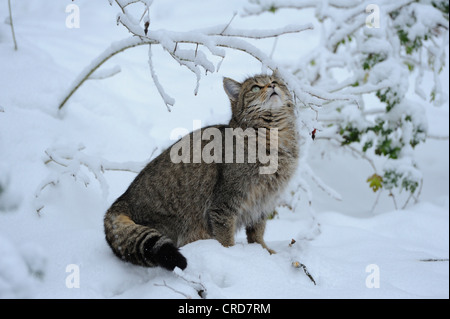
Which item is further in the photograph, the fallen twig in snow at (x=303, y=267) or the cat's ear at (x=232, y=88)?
the cat's ear at (x=232, y=88)

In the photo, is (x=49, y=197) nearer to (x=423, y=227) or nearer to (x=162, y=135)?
(x=162, y=135)

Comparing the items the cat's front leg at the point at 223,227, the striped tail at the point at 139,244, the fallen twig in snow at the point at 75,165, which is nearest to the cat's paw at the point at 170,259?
the striped tail at the point at 139,244

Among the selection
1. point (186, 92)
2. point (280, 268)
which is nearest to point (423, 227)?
point (280, 268)

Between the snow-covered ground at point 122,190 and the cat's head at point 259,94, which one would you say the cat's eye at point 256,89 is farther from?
the snow-covered ground at point 122,190

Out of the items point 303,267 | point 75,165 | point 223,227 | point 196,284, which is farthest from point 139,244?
point 75,165

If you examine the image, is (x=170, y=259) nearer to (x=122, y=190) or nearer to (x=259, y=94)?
(x=259, y=94)

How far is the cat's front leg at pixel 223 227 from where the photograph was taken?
2516 millimetres

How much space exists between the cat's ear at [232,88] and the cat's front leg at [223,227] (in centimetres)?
88

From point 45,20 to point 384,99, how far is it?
16.7 feet

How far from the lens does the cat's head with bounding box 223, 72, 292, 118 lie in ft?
9.26

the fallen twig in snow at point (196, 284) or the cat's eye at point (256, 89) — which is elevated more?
the cat's eye at point (256, 89)

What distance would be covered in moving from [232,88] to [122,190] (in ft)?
4.35

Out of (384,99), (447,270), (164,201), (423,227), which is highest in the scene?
(384,99)

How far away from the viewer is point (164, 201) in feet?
8.49
